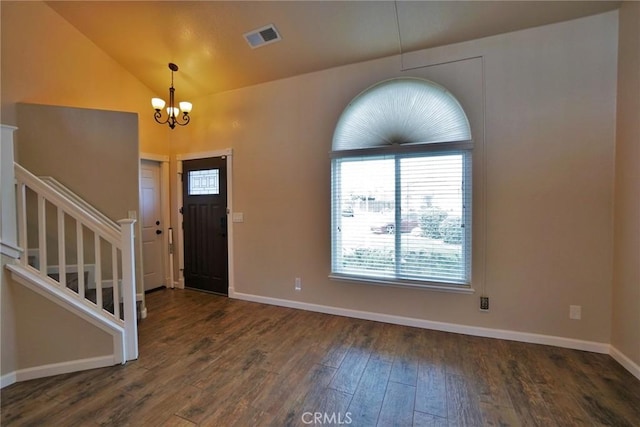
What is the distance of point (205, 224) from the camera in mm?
4285

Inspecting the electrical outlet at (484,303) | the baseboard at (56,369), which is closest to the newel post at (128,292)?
the baseboard at (56,369)

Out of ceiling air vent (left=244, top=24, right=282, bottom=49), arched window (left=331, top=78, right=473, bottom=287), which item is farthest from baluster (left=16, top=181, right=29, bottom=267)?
arched window (left=331, top=78, right=473, bottom=287)

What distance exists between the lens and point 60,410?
5.99ft

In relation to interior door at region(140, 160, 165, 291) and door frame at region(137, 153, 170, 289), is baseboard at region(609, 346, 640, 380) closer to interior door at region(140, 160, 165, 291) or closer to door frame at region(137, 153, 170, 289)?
door frame at region(137, 153, 170, 289)

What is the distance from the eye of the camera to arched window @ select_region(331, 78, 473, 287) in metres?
2.87

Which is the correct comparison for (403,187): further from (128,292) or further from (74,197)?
(74,197)

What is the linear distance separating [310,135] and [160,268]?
3232 mm

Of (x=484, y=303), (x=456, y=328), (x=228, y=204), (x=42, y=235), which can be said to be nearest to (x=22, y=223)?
(x=42, y=235)

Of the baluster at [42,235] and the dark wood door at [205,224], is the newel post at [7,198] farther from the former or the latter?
the dark wood door at [205,224]

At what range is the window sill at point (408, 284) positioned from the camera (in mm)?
2848

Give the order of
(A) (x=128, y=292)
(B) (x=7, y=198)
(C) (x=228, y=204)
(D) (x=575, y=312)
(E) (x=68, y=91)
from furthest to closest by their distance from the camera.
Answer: (C) (x=228, y=204) < (E) (x=68, y=91) < (D) (x=575, y=312) < (A) (x=128, y=292) < (B) (x=7, y=198)

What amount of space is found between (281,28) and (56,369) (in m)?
3.61

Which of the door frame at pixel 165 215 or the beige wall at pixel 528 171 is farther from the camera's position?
the door frame at pixel 165 215

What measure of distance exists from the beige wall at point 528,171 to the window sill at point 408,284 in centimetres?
6
